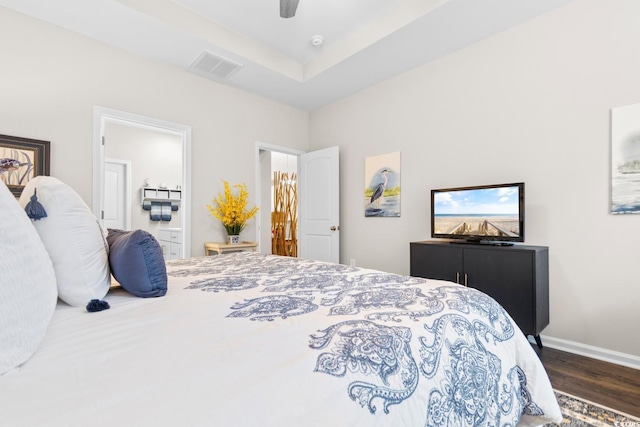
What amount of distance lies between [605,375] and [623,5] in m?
2.74

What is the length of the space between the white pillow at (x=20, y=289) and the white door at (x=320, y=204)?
12.0 feet

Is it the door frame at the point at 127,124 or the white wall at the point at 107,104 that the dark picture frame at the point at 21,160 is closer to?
the white wall at the point at 107,104

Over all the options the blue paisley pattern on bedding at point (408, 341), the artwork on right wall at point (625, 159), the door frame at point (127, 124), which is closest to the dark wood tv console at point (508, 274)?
the artwork on right wall at point (625, 159)

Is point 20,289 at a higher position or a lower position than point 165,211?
lower

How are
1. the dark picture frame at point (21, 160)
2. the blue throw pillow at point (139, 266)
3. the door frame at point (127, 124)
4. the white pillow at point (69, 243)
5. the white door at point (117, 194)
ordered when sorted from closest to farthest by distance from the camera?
1. the white pillow at point (69, 243)
2. the blue throw pillow at point (139, 266)
3. the dark picture frame at point (21, 160)
4. the door frame at point (127, 124)
5. the white door at point (117, 194)

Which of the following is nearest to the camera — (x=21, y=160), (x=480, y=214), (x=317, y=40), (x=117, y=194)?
(x=21, y=160)

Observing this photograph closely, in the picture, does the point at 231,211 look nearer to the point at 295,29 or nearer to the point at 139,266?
the point at 295,29

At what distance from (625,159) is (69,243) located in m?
3.42

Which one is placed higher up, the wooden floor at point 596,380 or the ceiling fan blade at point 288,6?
the ceiling fan blade at point 288,6

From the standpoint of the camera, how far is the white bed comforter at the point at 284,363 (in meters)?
0.57

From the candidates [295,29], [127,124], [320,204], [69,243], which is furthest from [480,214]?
[127,124]

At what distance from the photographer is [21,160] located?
8.55 feet

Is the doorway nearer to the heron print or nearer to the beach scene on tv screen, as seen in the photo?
the heron print

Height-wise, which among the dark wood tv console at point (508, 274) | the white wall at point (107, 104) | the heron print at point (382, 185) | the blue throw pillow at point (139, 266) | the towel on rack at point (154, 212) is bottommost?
the dark wood tv console at point (508, 274)
